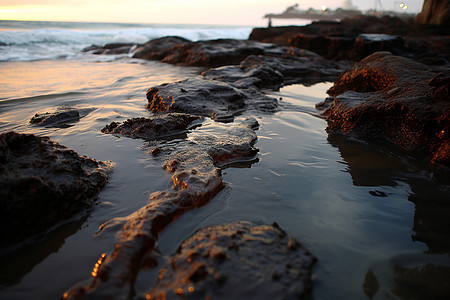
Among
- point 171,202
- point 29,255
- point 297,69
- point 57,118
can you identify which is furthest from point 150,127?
point 297,69

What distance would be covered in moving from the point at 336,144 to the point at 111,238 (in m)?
2.40

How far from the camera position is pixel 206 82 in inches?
192

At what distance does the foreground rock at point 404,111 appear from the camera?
2.64m

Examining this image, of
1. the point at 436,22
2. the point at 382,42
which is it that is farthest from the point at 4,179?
the point at 436,22

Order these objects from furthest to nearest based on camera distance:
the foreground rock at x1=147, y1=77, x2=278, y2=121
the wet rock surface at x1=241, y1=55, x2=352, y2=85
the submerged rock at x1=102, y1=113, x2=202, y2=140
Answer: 1. the wet rock surface at x1=241, y1=55, x2=352, y2=85
2. the foreground rock at x1=147, y1=77, x2=278, y2=121
3. the submerged rock at x1=102, y1=113, x2=202, y2=140

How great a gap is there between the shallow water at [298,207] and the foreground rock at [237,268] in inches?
3.5

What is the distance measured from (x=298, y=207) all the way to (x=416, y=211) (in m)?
0.78

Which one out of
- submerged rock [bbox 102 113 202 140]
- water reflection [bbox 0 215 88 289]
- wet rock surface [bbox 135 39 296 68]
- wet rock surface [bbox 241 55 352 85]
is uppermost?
wet rock surface [bbox 135 39 296 68]

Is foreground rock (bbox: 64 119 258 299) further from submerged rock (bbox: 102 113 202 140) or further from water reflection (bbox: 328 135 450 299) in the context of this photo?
water reflection (bbox: 328 135 450 299)

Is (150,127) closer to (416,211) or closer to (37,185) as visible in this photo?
(37,185)

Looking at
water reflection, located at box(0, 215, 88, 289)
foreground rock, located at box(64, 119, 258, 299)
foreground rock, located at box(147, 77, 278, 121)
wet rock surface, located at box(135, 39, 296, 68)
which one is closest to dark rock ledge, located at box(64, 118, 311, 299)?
foreground rock, located at box(64, 119, 258, 299)

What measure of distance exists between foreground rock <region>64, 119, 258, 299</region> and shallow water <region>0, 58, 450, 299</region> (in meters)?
0.07

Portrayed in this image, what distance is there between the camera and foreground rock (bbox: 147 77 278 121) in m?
4.02

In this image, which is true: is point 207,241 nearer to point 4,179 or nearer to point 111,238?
point 111,238
